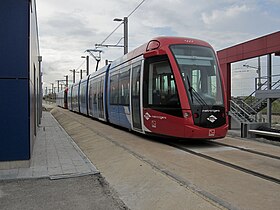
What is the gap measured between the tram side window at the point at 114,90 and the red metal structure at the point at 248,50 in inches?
254

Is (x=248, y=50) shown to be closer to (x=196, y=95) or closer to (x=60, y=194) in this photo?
(x=196, y=95)

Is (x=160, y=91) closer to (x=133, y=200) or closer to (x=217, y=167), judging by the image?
(x=217, y=167)

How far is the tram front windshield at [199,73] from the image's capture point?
1113cm

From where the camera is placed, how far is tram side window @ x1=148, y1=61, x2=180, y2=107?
11.2 m

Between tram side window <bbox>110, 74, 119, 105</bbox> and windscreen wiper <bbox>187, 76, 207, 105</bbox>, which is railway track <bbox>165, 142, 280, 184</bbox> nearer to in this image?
windscreen wiper <bbox>187, 76, 207, 105</bbox>

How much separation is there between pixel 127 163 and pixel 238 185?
301 cm

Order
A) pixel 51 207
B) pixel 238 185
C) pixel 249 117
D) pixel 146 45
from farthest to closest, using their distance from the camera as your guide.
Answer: pixel 249 117 → pixel 146 45 → pixel 238 185 → pixel 51 207

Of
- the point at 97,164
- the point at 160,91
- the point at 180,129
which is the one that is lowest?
the point at 97,164

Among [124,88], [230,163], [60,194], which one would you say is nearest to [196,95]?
[230,163]

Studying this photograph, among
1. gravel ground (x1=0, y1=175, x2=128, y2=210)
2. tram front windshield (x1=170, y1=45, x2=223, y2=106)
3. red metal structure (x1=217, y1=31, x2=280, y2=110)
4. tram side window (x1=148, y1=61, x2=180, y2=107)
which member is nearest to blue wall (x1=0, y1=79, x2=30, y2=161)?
gravel ground (x1=0, y1=175, x2=128, y2=210)

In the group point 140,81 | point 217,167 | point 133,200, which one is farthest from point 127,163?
point 140,81

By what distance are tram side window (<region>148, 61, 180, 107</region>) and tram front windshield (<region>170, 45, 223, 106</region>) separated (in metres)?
0.43

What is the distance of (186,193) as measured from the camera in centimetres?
583

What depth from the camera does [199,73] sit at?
11414 mm
